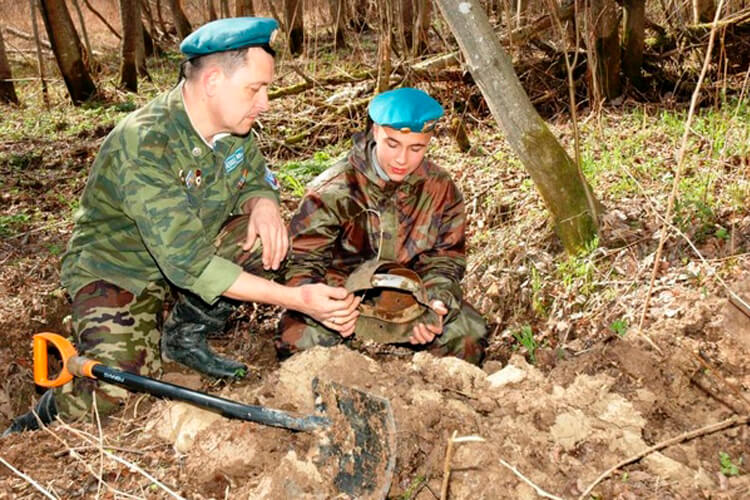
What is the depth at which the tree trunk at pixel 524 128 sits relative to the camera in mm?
3432

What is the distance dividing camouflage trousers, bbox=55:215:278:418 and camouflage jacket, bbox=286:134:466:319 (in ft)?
2.23

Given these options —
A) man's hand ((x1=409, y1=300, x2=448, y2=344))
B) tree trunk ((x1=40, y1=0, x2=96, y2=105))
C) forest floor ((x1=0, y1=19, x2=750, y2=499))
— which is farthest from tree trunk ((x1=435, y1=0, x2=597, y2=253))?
tree trunk ((x1=40, y1=0, x2=96, y2=105))

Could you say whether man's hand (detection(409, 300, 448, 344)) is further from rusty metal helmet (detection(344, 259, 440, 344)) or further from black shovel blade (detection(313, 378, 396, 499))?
black shovel blade (detection(313, 378, 396, 499))

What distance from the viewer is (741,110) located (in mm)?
5023

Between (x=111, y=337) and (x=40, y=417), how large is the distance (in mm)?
483

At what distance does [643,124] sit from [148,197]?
4141 mm

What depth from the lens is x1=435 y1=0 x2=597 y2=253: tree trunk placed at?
3432mm

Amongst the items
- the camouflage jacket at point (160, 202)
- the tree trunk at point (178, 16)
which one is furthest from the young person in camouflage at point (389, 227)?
the tree trunk at point (178, 16)

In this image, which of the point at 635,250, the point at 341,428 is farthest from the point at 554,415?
the point at 635,250

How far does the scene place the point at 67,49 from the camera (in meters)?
9.05

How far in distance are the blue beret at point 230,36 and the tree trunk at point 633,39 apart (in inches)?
175

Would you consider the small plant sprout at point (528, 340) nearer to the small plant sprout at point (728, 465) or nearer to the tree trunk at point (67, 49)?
the small plant sprout at point (728, 465)

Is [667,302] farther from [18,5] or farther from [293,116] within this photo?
[18,5]

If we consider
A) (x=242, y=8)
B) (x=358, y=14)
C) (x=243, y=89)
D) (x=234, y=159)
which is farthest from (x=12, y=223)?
(x=242, y=8)
